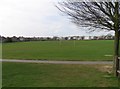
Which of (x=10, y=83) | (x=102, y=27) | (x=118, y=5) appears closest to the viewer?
(x=10, y=83)

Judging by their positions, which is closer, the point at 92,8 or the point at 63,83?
the point at 63,83

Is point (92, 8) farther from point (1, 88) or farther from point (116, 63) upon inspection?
point (1, 88)

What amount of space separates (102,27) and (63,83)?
4.56 m

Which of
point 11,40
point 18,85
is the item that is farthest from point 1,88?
point 11,40

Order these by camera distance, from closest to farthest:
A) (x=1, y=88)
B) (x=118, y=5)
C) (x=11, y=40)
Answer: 1. (x=1, y=88)
2. (x=118, y=5)
3. (x=11, y=40)

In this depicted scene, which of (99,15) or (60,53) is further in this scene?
(60,53)

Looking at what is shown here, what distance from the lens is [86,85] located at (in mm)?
11281

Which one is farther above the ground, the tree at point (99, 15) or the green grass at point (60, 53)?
the tree at point (99, 15)

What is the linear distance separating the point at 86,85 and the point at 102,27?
4657 mm

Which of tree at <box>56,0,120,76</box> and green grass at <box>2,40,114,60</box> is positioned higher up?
tree at <box>56,0,120,76</box>

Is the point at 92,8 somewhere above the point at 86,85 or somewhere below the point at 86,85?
above

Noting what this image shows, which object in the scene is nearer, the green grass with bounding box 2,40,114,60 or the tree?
the tree

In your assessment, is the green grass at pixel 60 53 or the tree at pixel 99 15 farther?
the green grass at pixel 60 53

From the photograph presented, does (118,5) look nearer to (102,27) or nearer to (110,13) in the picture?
(110,13)
